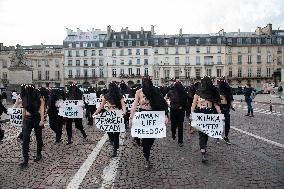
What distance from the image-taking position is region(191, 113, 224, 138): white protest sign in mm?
8820

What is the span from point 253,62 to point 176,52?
18922mm

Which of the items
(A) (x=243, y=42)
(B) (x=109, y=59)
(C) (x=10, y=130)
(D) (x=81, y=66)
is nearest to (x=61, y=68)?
(D) (x=81, y=66)

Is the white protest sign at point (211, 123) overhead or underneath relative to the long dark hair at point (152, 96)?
underneath

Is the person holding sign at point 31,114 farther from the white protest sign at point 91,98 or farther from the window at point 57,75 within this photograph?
the window at point 57,75

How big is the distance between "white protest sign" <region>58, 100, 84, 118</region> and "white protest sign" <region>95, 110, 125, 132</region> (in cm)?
259

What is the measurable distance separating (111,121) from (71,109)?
3035 millimetres

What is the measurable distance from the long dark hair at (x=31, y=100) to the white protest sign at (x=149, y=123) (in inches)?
91.2

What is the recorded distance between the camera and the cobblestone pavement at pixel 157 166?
704cm

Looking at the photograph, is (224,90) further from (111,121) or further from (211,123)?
(111,121)

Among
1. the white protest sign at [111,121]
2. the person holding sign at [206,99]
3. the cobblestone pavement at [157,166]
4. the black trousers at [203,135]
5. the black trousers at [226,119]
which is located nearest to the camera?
the cobblestone pavement at [157,166]

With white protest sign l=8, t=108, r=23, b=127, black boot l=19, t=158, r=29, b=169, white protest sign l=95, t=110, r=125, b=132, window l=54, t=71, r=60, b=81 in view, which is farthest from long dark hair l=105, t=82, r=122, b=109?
window l=54, t=71, r=60, b=81

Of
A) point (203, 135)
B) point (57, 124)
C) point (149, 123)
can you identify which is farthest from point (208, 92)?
point (57, 124)

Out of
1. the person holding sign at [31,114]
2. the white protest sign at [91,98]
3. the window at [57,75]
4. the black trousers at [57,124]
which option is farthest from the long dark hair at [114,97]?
the window at [57,75]

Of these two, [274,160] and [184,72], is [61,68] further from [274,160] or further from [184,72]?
[274,160]
